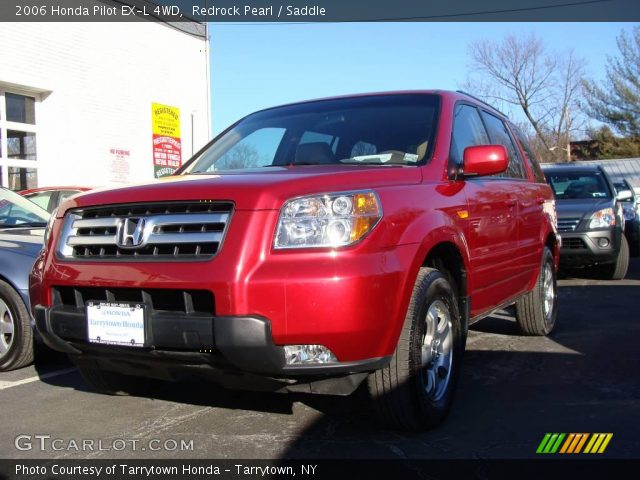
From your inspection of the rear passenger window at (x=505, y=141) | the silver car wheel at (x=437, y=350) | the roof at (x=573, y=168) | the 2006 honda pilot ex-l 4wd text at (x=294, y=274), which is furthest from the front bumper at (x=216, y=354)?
the roof at (x=573, y=168)

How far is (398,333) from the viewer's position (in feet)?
9.82

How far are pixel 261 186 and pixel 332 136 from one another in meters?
1.31

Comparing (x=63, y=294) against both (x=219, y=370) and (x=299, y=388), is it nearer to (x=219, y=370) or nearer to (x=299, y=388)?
(x=219, y=370)

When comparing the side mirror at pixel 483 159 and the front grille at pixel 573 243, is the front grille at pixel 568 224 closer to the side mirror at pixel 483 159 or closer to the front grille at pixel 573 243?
the front grille at pixel 573 243

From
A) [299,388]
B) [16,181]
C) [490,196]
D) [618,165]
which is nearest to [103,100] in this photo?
[16,181]

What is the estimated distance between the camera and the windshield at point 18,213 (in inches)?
225

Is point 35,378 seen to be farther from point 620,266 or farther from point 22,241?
point 620,266

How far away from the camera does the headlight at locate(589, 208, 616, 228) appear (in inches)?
347

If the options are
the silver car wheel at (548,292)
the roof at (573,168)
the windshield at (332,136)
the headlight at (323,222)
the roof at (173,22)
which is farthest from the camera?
the roof at (173,22)

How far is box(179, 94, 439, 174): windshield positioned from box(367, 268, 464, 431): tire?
0.79 metres

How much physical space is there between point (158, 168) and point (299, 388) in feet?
46.9

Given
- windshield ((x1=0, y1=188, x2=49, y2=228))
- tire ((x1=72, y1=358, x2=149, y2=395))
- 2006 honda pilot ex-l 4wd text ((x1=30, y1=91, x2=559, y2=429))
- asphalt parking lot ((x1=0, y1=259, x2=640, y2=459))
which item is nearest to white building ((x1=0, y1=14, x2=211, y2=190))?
windshield ((x1=0, y1=188, x2=49, y2=228))

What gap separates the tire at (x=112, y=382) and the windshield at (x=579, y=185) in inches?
286

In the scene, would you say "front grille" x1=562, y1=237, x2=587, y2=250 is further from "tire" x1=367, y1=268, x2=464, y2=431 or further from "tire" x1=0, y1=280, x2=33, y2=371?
"tire" x1=0, y1=280, x2=33, y2=371
